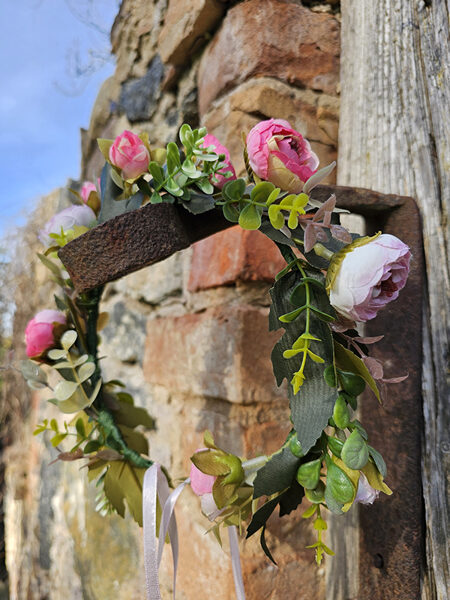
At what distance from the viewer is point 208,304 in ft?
2.65

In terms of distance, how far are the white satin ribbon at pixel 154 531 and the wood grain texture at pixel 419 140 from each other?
0.75ft

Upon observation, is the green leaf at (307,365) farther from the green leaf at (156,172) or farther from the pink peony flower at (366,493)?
the green leaf at (156,172)

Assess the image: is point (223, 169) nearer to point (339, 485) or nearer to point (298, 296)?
point (298, 296)

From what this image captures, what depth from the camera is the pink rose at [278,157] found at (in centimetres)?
45

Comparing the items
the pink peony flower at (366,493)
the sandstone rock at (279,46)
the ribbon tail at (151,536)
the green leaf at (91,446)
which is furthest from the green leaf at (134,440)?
the sandstone rock at (279,46)

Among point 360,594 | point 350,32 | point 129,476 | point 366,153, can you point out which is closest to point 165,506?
point 129,476

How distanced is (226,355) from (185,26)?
2.13 feet

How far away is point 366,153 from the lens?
68 cm

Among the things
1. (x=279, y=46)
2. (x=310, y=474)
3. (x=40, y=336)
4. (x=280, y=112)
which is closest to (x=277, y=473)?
(x=310, y=474)

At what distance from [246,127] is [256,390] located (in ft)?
1.35

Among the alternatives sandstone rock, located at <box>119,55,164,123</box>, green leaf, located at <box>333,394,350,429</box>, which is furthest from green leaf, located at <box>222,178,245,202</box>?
sandstone rock, located at <box>119,55,164,123</box>

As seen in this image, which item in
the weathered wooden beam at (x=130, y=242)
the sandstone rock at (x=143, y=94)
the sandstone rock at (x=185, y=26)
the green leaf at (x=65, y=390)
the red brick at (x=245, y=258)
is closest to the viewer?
the weathered wooden beam at (x=130, y=242)

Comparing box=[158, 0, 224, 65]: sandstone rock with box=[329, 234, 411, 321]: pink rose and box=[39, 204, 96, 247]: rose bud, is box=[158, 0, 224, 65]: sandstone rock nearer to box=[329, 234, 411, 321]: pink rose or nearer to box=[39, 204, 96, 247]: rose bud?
box=[39, 204, 96, 247]: rose bud

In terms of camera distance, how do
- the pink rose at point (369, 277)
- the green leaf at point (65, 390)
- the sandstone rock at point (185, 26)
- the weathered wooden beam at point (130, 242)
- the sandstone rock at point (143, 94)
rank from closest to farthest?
the pink rose at point (369, 277), the weathered wooden beam at point (130, 242), the green leaf at point (65, 390), the sandstone rock at point (185, 26), the sandstone rock at point (143, 94)
